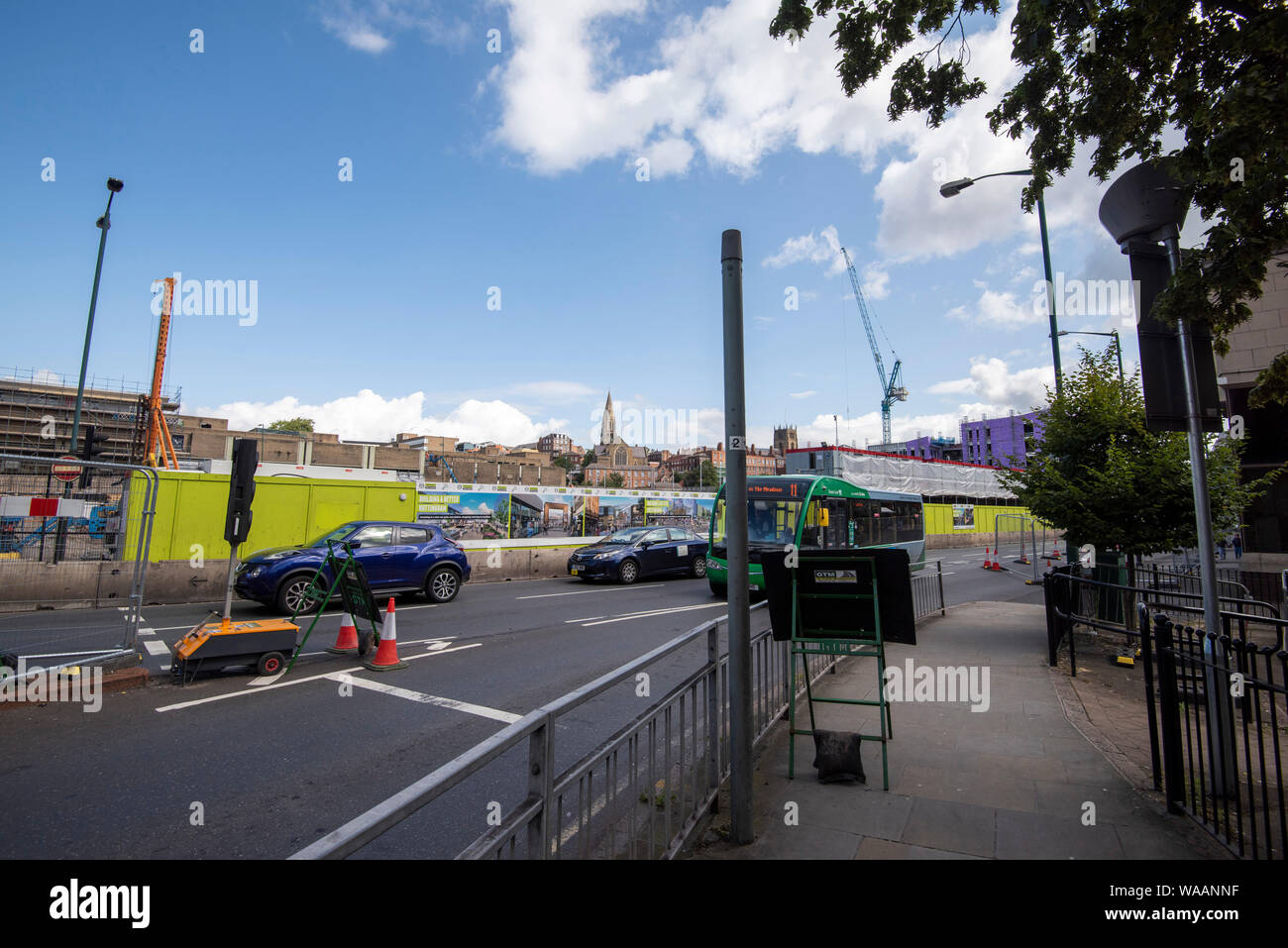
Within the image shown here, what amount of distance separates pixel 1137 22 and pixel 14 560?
13.1 m

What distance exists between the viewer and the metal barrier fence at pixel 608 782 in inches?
65.9

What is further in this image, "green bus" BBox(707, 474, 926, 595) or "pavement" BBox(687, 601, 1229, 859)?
"green bus" BBox(707, 474, 926, 595)

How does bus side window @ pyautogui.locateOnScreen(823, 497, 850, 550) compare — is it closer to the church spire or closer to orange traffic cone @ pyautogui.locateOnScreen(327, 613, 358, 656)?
orange traffic cone @ pyautogui.locateOnScreen(327, 613, 358, 656)

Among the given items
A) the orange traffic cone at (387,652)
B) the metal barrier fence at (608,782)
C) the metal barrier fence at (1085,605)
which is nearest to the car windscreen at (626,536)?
the orange traffic cone at (387,652)

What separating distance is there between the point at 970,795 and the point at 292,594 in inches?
424

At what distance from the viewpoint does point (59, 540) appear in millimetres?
8594

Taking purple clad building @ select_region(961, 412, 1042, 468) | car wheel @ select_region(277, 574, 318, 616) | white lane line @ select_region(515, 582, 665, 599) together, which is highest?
purple clad building @ select_region(961, 412, 1042, 468)

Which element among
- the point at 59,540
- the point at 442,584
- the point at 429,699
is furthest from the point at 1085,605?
the point at 59,540

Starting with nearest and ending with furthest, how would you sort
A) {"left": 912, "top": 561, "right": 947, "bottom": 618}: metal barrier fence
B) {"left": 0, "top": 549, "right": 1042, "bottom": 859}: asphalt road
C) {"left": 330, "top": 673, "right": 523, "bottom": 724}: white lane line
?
{"left": 0, "top": 549, "right": 1042, "bottom": 859}: asphalt road, {"left": 330, "top": 673, "right": 523, "bottom": 724}: white lane line, {"left": 912, "top": 561, "right": 947, "bottom": 618}: metal barrier fence

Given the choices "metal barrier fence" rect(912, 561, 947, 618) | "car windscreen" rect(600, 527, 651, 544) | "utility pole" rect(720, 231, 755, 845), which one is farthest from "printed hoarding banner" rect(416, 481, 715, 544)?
"utility pole" rect(720, 231, 755, 845)

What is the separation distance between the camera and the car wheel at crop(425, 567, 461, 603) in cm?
1309

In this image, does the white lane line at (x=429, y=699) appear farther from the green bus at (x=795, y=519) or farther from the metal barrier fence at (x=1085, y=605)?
the green bus at (x=795, y=519)
